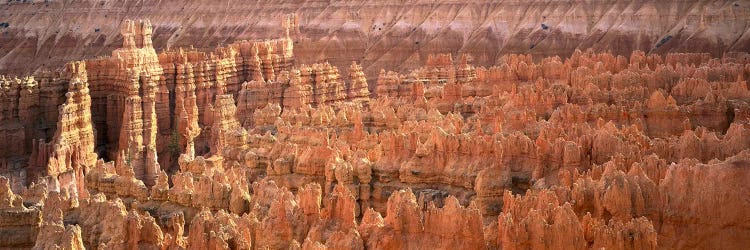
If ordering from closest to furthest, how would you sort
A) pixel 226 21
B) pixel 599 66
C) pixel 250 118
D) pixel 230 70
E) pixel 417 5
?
pixel 599 66 < pixel 250 118 < pixel 230 70 < pixel 417 5 < pixel 226 21

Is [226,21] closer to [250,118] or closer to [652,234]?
[250,118]

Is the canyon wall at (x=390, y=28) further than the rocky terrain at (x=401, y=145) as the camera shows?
Yes

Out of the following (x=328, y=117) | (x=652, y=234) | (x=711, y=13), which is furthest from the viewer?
(x=711, y=13)

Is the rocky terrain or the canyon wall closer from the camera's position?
the rocky terrain

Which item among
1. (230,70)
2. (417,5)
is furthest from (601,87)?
(417,5)

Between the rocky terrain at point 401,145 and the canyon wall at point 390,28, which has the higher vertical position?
the canyon wall at point 390,28

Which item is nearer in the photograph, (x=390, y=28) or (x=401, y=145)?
(x=401, y=145)

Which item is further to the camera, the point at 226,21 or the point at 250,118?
the point at 226,21

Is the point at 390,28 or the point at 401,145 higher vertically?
the point at 390,28
